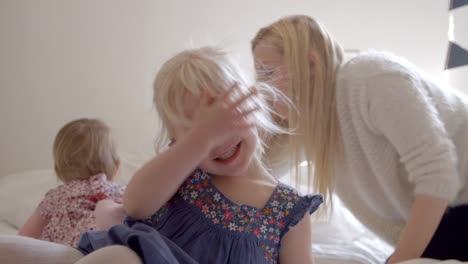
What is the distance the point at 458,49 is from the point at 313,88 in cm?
111

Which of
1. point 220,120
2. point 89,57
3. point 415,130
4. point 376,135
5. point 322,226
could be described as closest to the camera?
point 220,120

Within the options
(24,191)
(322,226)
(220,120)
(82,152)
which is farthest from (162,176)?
(24,191)

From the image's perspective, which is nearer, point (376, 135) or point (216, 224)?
point (216, 224)

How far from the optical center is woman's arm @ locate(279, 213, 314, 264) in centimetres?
77

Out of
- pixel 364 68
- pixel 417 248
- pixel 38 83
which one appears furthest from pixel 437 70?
pixel 38 83

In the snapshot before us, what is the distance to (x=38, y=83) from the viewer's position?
71.2 inches

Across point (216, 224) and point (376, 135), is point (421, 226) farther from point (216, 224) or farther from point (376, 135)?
point (216, 224)

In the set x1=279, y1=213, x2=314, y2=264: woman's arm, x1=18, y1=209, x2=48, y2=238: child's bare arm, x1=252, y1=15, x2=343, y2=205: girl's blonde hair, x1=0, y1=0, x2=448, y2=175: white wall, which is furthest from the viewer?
x1=0, y1=0, x2=448, y2=175: white wall

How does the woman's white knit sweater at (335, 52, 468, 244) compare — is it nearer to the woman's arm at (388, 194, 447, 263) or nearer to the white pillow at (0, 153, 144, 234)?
the woman's arm at (388, 194, 447, 263)

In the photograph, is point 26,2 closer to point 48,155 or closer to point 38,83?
point 38,83

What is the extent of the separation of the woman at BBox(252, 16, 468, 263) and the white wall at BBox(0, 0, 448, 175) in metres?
0.70

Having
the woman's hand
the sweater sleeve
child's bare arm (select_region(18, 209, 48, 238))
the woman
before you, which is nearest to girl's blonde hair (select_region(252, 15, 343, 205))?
the woman

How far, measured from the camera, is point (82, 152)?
120 centimetres

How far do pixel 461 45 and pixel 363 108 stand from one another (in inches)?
44.3
